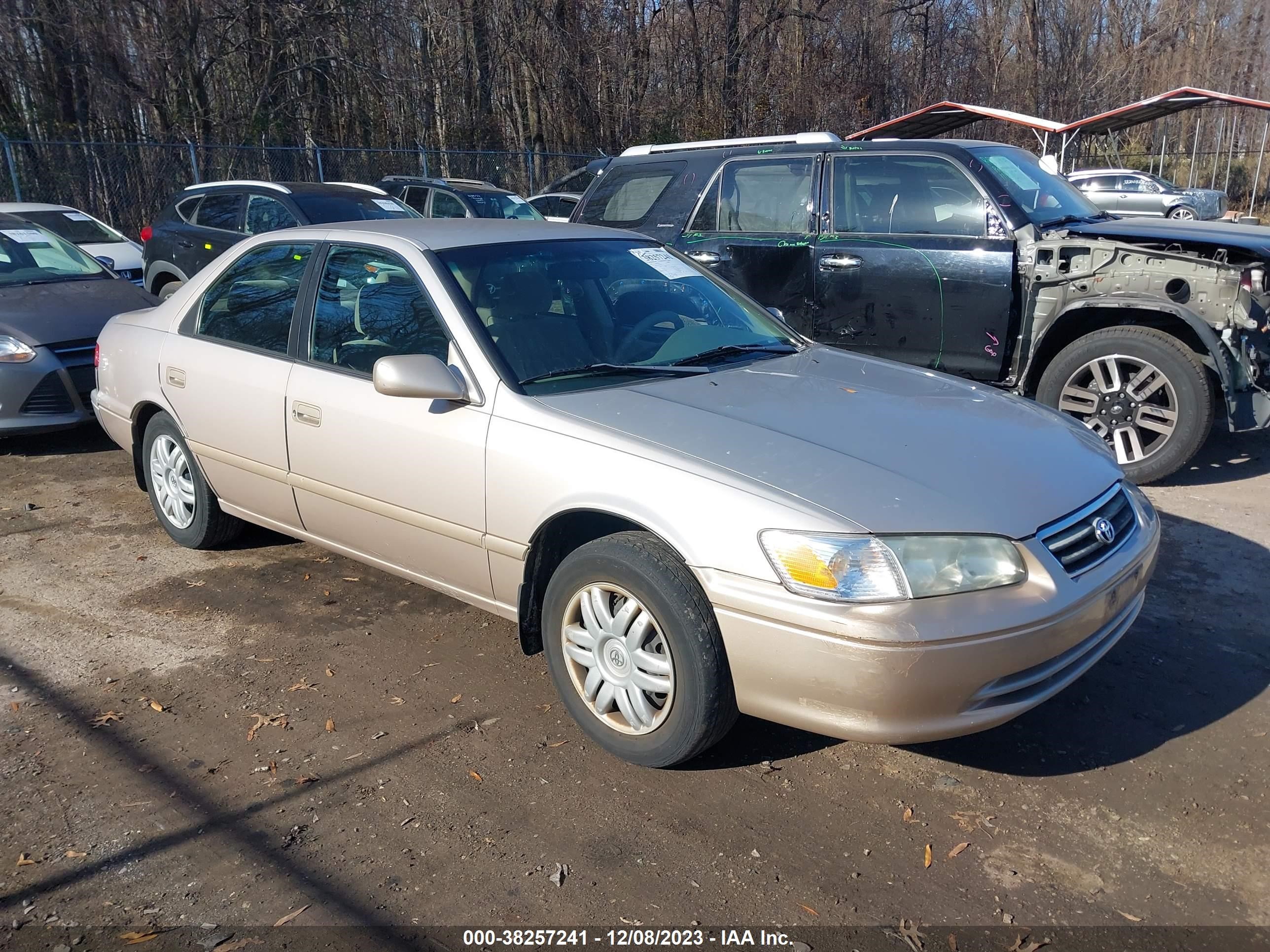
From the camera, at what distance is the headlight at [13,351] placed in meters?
6.66

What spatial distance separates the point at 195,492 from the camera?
502 cm

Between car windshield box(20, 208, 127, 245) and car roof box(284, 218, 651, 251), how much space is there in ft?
25.7

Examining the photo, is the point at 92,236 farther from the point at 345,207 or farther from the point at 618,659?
the point at 618,659

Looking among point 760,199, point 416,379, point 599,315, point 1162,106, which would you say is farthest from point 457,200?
point 1162,106

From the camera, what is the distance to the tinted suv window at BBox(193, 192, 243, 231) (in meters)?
10.3

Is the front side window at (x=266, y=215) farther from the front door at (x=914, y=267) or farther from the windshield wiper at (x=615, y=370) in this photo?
the windshield wiper at (x=615, y=370)

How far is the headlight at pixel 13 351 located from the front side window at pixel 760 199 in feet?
Result: 15.0

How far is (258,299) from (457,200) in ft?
34.2

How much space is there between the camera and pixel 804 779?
3.23 m

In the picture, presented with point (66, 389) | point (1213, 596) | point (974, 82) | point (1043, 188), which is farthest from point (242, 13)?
point (974, 82)

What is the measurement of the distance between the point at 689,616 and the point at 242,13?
1872cm

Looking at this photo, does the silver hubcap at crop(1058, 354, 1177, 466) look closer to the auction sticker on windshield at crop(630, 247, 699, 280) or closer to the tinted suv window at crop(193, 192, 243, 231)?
the auction sticker on windshield at crop(630, 247, 699, 280)

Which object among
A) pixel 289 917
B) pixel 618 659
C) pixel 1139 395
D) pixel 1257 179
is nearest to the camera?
pixel 289 917

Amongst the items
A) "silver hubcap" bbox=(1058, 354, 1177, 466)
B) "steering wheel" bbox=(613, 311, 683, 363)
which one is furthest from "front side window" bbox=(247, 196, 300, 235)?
"silver hubcap" bbox=(1058, 354, 1177, 466)
